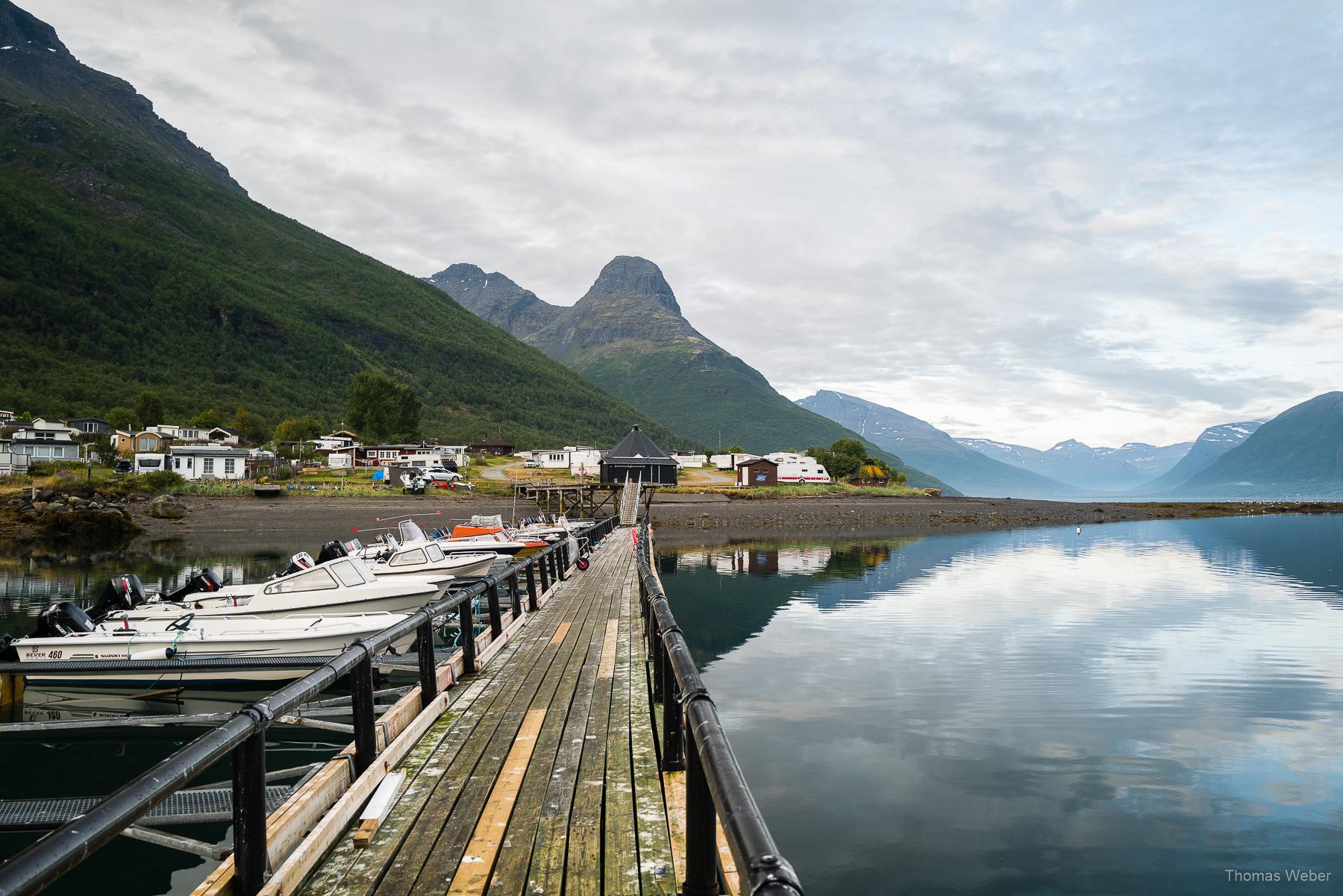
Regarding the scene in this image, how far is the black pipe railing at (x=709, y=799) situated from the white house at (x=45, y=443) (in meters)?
97.4

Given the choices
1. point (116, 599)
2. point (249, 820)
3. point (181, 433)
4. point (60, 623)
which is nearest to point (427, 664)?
point (249, 820)

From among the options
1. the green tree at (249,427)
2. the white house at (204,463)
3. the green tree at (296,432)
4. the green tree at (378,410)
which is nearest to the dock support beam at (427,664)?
the white house at (204,463)

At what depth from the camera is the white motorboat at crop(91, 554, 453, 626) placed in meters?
17.1

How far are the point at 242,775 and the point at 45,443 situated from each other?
99.6 m

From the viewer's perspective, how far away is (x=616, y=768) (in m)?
6.59

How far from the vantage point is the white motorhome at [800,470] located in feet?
349

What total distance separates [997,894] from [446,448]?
4073 inches

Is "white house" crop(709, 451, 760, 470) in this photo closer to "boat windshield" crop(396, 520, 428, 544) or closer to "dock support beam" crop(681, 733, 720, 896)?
"boat windshield" crop(396, 520, 428, 544)

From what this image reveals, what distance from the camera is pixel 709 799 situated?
3865mm

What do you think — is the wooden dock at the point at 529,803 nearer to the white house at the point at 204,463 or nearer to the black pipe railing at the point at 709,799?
the black pipe railing at the point at 709,799

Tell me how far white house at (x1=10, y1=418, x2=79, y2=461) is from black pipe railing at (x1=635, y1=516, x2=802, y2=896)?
9737 centimetres

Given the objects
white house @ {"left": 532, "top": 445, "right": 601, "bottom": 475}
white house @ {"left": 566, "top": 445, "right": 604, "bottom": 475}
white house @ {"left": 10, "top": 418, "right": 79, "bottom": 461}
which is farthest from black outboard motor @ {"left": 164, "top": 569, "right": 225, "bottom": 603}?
white house @ {"left": 10, "top": 418, "right": 79, "bottom": 461}

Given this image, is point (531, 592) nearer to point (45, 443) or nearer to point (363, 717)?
point (363, 717)

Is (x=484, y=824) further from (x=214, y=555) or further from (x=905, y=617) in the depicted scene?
(x=214, y=555)
